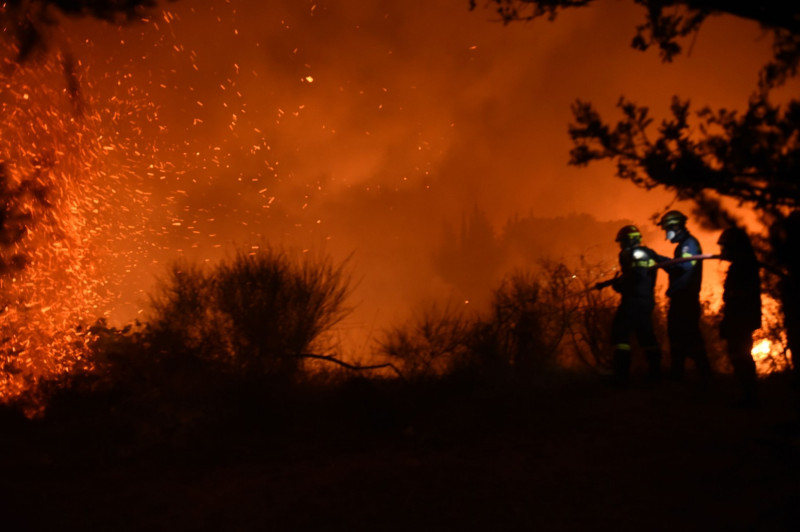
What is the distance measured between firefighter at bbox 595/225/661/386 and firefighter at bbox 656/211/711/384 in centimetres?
24

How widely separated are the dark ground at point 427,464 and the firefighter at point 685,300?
0.41m

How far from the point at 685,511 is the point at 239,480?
3551 millimetres

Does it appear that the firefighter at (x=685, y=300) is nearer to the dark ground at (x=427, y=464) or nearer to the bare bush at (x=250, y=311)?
the dark ground at (x=427, y=464)

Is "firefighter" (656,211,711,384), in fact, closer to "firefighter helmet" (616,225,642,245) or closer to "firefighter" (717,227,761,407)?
"firefighter helmet" (616,225,642,245)

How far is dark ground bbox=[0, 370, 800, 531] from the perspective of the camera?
156 inches

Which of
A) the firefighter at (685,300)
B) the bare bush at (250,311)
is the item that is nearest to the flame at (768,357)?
the firefighter at (685,300)

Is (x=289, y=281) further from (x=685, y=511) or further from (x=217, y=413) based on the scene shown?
(x=685, y=511)

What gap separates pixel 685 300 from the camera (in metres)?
7.02

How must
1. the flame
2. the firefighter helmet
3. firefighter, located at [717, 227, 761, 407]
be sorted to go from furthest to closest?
the flame, the firefighter helmet, firefighter, located at [717, 227, 761, 407]

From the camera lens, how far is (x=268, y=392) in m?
6.95

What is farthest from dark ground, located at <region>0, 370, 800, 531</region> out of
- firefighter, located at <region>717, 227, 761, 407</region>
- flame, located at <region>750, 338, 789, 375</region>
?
flame, located at <region>750, 338, 789, 375</region>

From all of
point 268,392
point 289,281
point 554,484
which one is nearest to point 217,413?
point 268,392

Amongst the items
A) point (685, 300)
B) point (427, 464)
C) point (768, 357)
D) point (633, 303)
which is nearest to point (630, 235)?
point (633, 303)

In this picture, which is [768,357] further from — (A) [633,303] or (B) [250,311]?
(B) [250,311]
